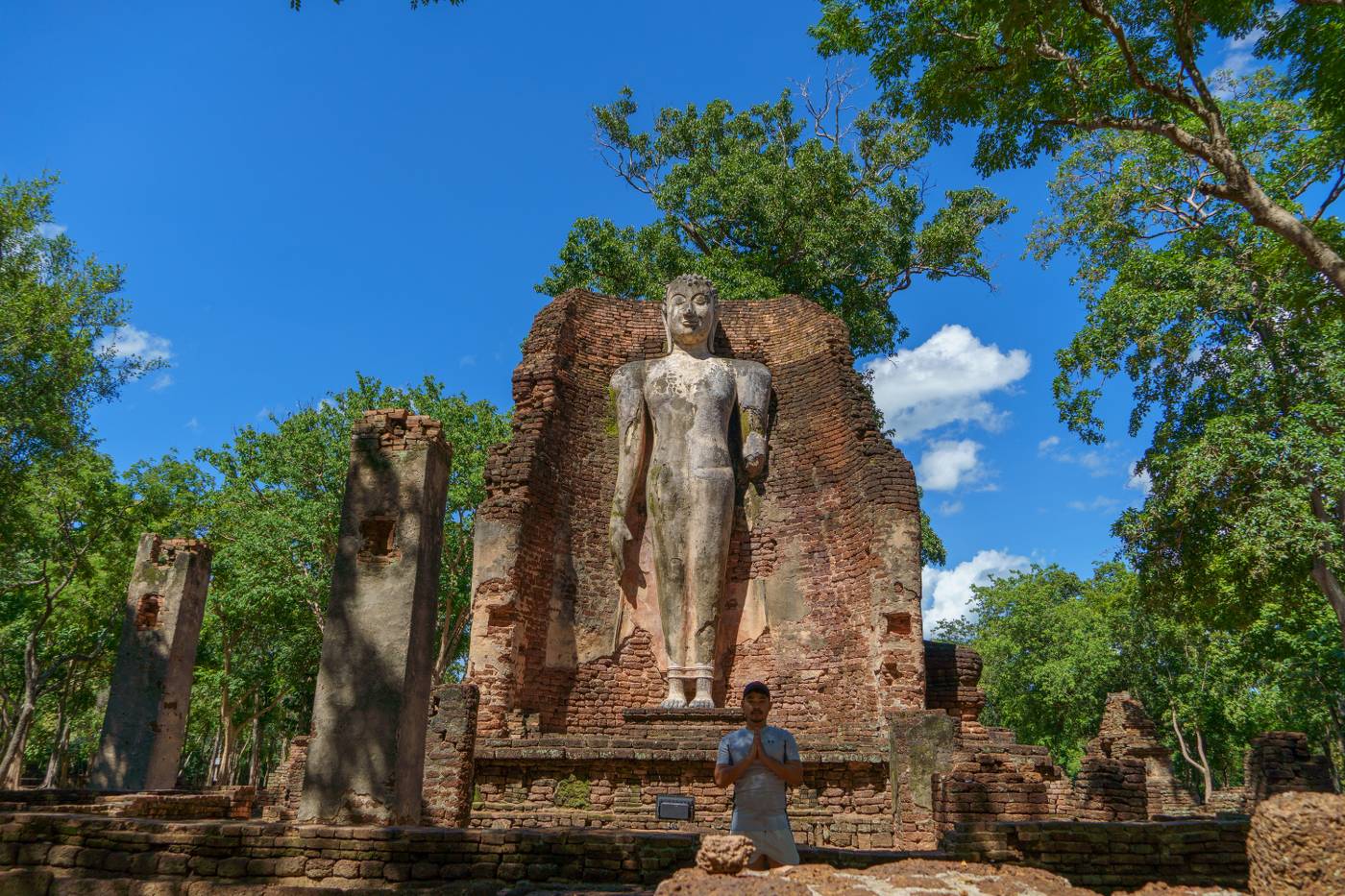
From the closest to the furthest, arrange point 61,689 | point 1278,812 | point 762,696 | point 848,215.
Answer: point 1278,812
point 762,696
point 848,215
point 61,689

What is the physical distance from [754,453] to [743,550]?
4.46 ft

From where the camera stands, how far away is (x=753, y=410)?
12.8 m

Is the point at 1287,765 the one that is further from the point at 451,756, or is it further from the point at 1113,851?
the point at 451,756

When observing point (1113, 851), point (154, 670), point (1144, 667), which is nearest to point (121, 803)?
point (154, 670)

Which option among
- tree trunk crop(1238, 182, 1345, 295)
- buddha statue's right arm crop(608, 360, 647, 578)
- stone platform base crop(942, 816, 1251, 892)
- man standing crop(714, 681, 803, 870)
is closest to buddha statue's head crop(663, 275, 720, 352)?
buddha statue's right arm crop(608, 360, 647, 578)

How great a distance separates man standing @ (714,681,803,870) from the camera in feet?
16.0

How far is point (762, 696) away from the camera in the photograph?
5.08 meters

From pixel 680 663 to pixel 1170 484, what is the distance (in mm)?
7975

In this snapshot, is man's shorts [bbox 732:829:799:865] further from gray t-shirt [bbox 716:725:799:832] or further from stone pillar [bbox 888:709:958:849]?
stone pillar [bbox 888:709:958:849]

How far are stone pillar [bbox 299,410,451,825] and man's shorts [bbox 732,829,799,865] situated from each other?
119 inches

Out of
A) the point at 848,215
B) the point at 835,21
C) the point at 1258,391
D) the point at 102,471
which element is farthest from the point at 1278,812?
the point at 102,471

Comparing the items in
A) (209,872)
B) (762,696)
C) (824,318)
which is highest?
(824,318)

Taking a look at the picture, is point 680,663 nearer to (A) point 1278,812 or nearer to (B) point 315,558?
(A) point 1278,812

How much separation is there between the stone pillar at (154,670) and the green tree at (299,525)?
5.66m
